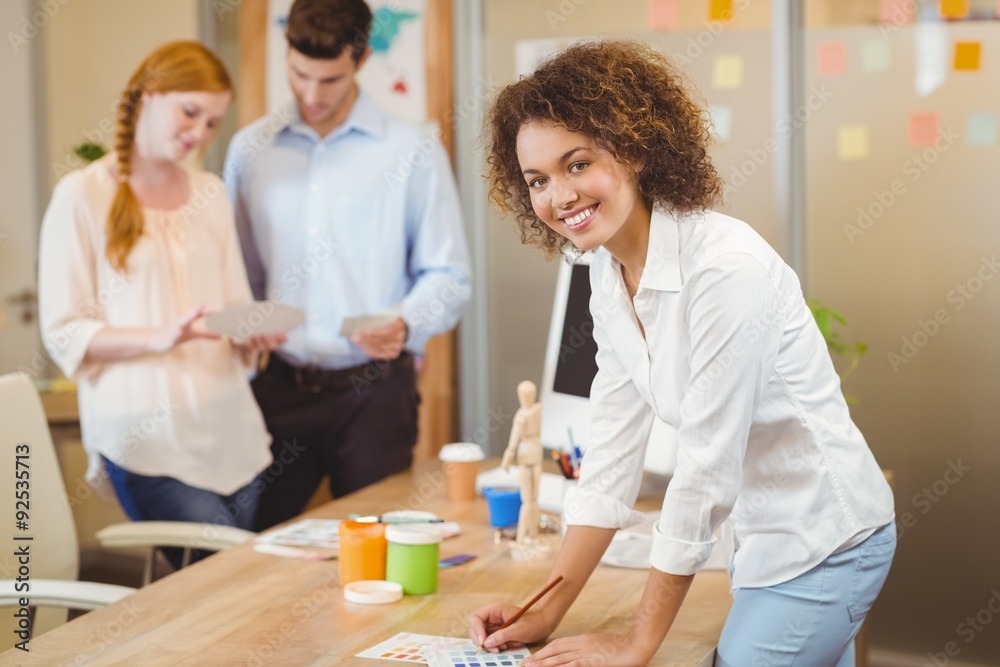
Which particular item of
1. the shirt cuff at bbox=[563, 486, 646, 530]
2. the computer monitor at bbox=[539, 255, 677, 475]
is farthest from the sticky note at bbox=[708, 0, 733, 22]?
the shirt cuff at bbox=[563, 486, 646, 530]

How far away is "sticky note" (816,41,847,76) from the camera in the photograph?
3250 mm

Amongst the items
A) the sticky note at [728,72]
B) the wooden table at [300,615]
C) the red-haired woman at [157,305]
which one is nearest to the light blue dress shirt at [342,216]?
the red-haired woman at [157,305]

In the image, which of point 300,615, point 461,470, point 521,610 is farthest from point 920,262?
point 300,615

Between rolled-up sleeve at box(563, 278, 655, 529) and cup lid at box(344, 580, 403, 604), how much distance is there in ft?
1.03

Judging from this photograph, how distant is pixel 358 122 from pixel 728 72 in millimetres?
1198

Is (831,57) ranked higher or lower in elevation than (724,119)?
higher

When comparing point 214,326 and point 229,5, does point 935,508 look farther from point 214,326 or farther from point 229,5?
point 229,5

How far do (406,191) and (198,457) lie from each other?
944 millimetres

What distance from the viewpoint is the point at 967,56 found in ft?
10.2

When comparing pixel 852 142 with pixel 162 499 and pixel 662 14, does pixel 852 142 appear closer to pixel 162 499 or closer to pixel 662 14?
pixel 662 14

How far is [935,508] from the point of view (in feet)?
10.6
